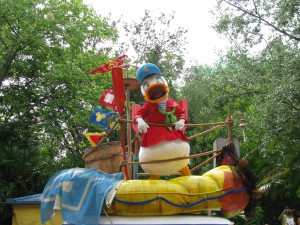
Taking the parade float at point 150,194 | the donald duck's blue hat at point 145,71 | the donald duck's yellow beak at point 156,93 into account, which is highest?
the donald duck's blue hat at point 145,71

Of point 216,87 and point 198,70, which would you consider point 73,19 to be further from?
point 198,70

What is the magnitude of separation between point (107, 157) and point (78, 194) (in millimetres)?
624

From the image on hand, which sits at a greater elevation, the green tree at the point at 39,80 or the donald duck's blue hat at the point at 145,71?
the green tree at the point at 39,80

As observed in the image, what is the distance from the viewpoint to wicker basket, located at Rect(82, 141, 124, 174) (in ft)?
16.3

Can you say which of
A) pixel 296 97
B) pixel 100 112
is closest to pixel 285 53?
pixel 296 97

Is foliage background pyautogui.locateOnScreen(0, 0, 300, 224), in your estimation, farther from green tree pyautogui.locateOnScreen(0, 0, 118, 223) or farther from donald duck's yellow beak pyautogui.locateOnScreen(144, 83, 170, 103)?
donald duck's yellow beak pyautogui.locateOnScreen(144, 83, 170, 103)

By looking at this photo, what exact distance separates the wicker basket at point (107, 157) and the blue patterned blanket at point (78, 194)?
255 millimetres

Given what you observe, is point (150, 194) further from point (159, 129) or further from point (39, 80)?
point (39, 80)

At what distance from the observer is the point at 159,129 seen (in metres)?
5.00

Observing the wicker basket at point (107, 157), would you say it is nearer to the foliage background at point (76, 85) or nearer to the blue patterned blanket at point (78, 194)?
the blue patterned blanket at point (78, 194)

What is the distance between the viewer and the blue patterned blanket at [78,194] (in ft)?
14.2

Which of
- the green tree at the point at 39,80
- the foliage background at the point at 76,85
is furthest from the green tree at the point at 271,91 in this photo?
the green tree at the point at 39,80

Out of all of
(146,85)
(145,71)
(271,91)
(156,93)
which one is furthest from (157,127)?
(271,91)

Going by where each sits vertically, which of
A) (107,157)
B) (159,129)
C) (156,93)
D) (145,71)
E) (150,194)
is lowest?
(150,194)
